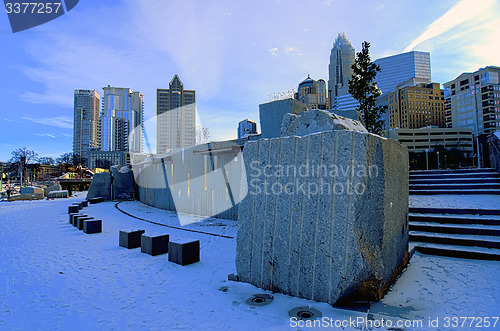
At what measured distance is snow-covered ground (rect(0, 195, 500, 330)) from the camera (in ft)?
9.30

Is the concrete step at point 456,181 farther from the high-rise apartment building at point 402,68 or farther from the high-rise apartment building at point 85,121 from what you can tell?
the high-rise apartment building at point 402,68

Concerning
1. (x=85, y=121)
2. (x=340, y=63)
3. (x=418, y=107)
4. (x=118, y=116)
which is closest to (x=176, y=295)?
(x=418, y=107)

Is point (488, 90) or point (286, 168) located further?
point (488, 90)

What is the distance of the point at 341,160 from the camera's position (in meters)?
3.07

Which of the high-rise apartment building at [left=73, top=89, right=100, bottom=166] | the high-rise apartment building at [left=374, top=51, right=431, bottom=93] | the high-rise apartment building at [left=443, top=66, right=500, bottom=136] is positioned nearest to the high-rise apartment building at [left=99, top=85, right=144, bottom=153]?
the high-rise apartment building at [left=73, top=89, right=100, bottom=166]

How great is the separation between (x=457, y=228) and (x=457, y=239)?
44cm

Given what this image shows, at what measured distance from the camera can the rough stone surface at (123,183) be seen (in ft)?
68.2

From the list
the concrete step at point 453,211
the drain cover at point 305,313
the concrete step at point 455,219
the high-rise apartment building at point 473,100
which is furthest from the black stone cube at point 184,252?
the high-rise apartment building at point 473,100

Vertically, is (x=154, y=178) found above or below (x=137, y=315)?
above

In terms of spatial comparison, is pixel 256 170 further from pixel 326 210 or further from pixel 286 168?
pixel 326 210

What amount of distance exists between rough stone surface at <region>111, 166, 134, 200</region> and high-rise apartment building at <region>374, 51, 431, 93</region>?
196951 mm

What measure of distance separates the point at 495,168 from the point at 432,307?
29.9 feet

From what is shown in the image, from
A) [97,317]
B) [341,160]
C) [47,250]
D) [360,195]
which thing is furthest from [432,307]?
[47,250]

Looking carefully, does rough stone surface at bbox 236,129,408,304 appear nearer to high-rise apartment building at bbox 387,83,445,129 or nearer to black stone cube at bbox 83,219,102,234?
black stone cube at bbox 83,219,102,234
